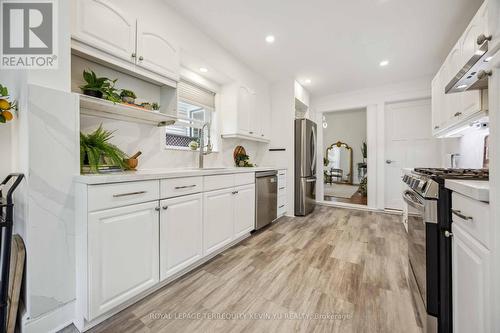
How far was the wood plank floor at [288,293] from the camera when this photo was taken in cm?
126

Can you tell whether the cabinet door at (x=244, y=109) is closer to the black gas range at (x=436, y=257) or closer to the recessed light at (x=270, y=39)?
the recessed light at (x=270, y=39)

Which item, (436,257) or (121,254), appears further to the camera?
(121,254)

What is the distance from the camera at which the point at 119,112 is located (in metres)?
1.71

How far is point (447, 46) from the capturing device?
2.71 meters

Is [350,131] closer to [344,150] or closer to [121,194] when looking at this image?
[344,150]

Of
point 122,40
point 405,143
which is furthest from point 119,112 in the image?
point 405,143

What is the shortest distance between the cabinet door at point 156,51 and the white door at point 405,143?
13.8 ft

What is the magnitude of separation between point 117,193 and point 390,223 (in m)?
3.88

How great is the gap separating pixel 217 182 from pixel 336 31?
2.28 m

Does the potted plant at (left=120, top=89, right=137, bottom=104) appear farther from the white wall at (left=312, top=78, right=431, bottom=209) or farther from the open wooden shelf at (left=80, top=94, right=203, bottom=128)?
the white wall at (left=312, top=78, right=431, bottom=209)

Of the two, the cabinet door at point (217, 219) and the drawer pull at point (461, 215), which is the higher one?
the drawer pull at point (461, 215)

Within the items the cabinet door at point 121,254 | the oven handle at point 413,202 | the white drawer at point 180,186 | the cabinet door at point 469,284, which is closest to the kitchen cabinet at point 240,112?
the white drawer at point 180,186

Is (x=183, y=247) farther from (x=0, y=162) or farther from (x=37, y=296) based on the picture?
(x=0, y=162)

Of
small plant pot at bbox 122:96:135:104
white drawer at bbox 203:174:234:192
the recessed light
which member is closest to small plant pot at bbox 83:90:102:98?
small plant pot at bbox 122:96:135:104
